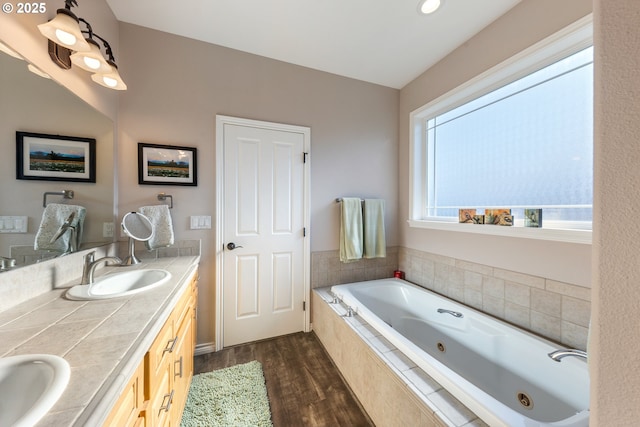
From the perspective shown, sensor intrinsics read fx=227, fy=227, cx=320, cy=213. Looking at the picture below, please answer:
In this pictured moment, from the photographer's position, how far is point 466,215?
1.89 metres

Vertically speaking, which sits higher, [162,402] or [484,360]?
[162,402]

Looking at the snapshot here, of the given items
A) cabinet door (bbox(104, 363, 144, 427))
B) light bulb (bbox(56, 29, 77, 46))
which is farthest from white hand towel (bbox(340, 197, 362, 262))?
light bulb (bbox(56, 29, 77, 46))

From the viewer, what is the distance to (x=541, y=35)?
1.39m

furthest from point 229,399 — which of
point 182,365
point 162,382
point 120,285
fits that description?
point 120,285

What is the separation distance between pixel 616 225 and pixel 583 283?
1.34 m

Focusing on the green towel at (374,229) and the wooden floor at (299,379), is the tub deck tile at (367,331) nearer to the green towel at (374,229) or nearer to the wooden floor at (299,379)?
the wooden floor at (299,379)

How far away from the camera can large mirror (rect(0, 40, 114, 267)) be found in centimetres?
94

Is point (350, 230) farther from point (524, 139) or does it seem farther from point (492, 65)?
point (492, 65)

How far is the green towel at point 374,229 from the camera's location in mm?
2373

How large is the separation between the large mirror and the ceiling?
37.2 inches

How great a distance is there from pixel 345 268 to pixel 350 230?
0.43 meters

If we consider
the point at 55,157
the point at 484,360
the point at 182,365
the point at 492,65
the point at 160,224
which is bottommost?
the point at 484,360

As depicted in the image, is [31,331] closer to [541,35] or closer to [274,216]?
[274,216]

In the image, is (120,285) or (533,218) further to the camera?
(533,218)
